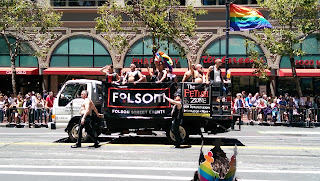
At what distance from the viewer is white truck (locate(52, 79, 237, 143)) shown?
1239 centimetres

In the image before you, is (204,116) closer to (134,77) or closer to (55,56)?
(134,77)

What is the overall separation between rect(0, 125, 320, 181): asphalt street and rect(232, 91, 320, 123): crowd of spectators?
8103 mm

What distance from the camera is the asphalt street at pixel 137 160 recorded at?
806cm

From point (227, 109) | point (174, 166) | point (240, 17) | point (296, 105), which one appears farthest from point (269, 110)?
point (174, 166)

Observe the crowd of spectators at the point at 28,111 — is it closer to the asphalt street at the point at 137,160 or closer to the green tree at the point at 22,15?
the green tree at the point at 22,15

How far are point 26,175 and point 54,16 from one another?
20417mm

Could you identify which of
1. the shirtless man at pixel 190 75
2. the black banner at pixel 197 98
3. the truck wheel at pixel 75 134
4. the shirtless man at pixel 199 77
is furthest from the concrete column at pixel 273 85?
the truck wheel at pixel 75 134

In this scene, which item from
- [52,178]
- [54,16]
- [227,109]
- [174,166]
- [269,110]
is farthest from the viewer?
[54,16]

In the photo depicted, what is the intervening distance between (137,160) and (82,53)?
889 inches


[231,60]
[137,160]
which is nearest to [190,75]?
[137,160]

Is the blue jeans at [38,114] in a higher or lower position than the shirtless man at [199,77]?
lower

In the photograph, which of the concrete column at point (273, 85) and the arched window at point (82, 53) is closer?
the concrete column at point (273, 85)

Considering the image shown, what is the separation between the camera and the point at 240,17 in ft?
63.7

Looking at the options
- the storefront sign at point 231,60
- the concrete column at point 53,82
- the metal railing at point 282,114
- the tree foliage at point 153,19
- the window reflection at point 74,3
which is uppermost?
the window reflection at point 74,3
